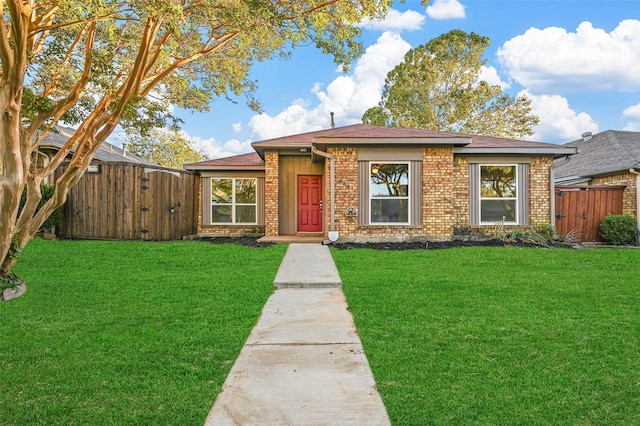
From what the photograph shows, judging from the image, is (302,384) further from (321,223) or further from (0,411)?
(321,223)

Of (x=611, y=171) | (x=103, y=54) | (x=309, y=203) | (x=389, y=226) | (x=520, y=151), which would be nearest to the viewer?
(x=103, y=54)

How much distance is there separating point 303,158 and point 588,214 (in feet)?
30.5

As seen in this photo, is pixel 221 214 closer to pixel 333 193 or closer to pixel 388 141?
pixel 333 193

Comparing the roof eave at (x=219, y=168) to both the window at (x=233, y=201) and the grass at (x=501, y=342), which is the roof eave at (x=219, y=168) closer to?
the window at (x=233, y=201)

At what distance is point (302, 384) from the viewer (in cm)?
285

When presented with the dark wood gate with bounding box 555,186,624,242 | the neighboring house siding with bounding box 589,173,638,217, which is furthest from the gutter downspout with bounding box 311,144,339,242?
the neighboring house siding with bounding box 589,173,638,217

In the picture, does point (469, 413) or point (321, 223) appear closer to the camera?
point (469, 413)

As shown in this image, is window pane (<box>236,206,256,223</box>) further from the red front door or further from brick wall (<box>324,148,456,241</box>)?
brick wall (<box>324,148,456,241</box>)

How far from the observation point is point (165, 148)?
3412cm

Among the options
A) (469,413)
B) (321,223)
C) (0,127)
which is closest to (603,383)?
(469,413)

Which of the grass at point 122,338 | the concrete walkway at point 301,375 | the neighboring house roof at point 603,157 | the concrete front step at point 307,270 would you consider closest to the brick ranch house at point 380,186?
the concrete front step at point 307,270

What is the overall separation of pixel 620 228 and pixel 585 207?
3.65 ft

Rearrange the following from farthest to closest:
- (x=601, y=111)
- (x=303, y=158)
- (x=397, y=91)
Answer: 1. (x=397, y=91)
2. (x=601, y=111)
3. (x=303, y=158)

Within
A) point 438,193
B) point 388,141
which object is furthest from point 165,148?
point 438,193
